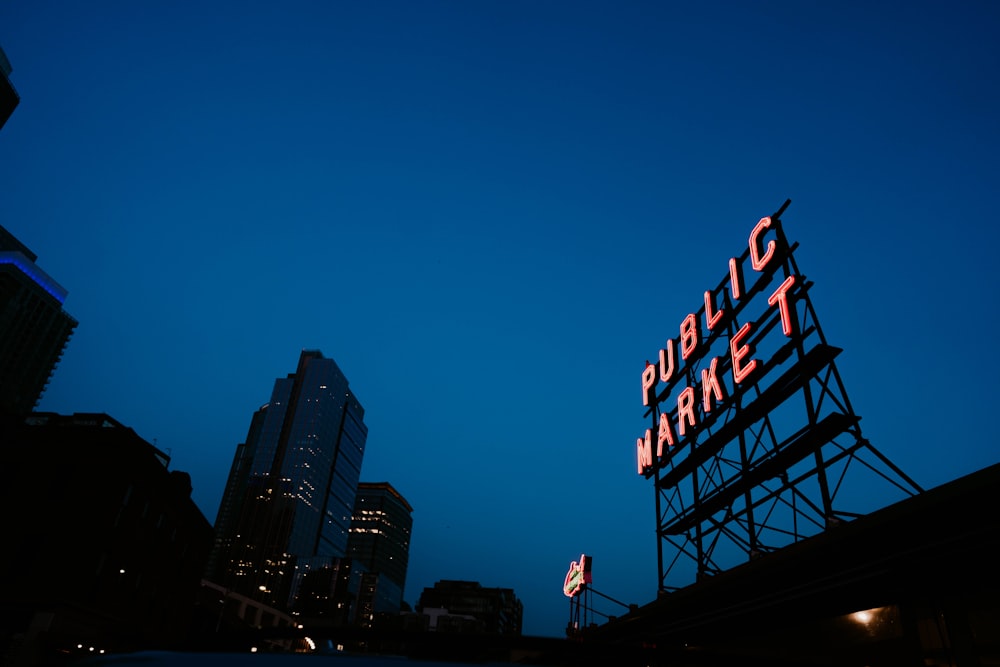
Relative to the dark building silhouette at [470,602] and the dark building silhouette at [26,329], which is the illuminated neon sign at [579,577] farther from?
the dark building silhouette at [26,329]

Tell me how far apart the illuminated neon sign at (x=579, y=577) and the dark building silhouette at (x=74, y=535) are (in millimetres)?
22786

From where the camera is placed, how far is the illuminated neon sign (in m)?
33.7

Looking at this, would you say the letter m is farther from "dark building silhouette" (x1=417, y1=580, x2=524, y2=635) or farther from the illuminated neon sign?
"dark building silhouette" (x1=417, y1=580, x2=524, y2=635)

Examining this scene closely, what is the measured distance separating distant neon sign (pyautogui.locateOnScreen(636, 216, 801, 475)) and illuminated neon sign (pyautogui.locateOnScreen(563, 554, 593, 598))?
430 inches

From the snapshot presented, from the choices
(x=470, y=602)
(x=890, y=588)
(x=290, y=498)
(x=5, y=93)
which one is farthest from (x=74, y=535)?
(x=470, y=602)

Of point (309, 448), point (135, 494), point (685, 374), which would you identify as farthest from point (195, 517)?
point (309, 448)

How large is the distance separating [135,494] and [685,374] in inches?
1149

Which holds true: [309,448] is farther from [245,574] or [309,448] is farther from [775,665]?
[775,665]

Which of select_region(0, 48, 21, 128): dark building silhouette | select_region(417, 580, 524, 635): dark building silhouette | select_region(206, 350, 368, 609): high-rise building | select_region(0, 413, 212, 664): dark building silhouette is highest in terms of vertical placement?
select_region(0, 48, 21, 128): dark building silhouette

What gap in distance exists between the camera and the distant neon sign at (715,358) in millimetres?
19188

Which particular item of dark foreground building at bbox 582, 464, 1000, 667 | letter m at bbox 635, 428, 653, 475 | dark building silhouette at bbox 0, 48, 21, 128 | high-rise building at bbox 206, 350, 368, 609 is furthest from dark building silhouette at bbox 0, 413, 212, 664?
high-rise building at bbox 206, 350, 368, 609

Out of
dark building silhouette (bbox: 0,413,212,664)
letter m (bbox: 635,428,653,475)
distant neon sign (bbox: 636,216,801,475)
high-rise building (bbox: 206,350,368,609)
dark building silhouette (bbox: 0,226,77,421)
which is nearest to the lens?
distant neon sign (bbox: 636,216,801,475)

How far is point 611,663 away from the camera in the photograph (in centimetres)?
428

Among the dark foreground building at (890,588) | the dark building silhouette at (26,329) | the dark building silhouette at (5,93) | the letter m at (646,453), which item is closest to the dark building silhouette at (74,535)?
the letter m at (646,453)
